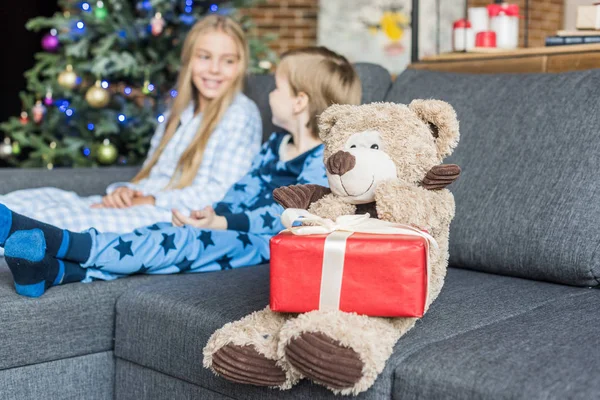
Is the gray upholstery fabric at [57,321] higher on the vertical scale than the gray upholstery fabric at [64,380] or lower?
higher

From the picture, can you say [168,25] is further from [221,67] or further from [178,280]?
[178,280]

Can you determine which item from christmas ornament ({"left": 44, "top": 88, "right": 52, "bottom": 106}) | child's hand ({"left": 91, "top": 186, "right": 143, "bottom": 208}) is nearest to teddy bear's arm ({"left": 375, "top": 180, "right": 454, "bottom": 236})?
child's hand ({"left": 91, "top": 186, "right": 143, "bottom": 208})

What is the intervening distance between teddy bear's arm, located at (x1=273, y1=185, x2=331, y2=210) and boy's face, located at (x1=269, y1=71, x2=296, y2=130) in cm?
71

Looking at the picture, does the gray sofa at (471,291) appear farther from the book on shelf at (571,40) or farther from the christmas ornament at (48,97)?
the christmas ornament at (48,97)

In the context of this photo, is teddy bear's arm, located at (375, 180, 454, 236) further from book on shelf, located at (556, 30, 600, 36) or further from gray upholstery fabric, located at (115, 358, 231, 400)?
book on shelf, located at (556, 30, 600, 36)

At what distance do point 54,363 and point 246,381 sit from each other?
594 millimetres

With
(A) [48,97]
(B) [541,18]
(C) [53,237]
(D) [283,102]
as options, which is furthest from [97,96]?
(B) [541,18]

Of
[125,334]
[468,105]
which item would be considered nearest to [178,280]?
[125,334]

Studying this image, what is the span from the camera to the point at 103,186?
7.87ft

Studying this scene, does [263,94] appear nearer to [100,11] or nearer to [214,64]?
[214,64]

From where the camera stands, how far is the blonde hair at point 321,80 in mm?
1932

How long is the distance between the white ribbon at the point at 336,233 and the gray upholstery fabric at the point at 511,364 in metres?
0.11

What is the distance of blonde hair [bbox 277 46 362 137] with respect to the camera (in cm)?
193

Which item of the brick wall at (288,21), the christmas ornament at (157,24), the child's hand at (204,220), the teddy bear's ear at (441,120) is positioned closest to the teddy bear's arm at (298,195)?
the teddy bear's ear at (441,120)
